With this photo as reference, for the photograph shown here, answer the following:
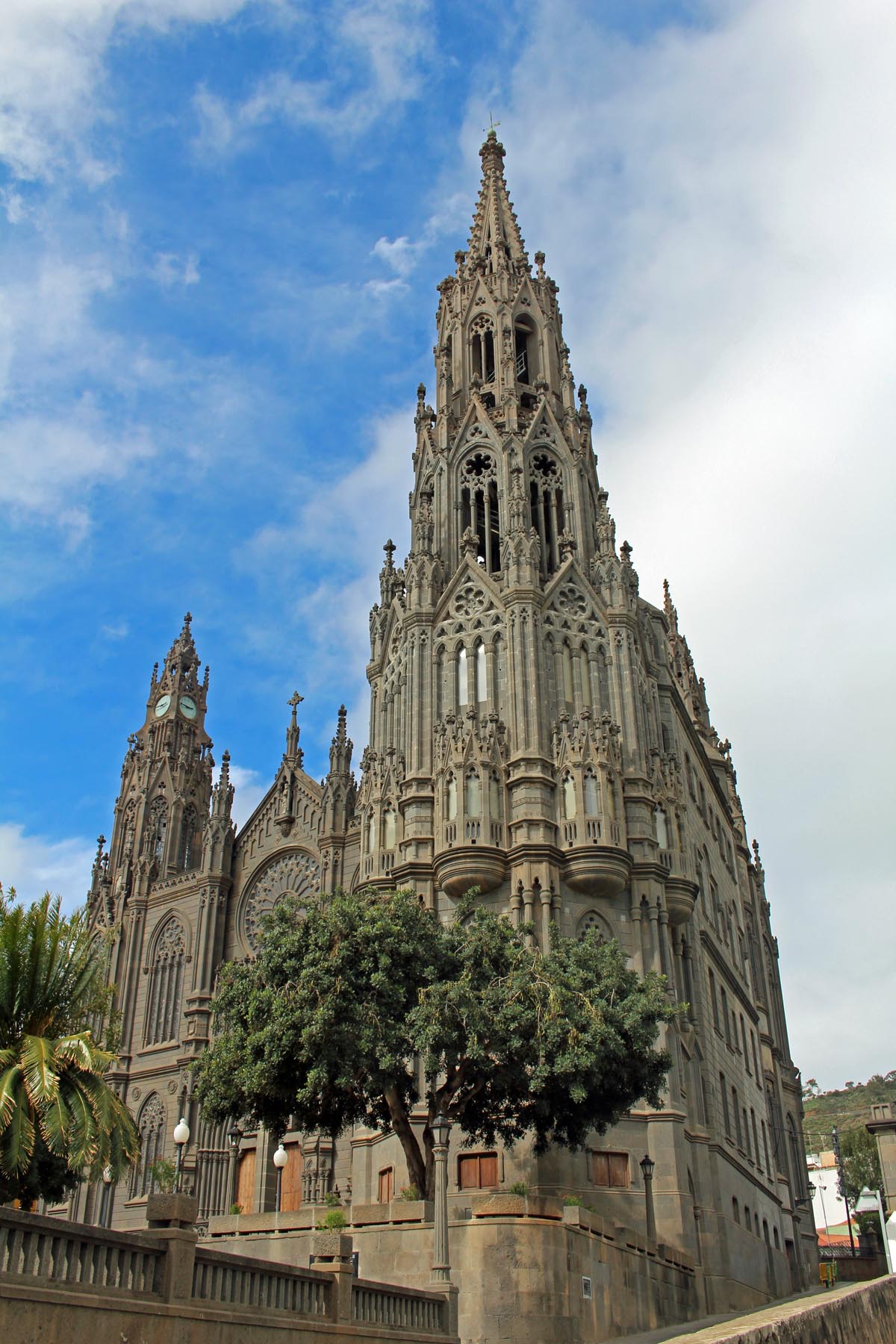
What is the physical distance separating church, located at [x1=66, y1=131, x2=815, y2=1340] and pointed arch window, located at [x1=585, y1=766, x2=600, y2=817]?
0.11m

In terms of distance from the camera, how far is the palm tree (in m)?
22.6

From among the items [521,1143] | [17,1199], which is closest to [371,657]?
[521,1143]

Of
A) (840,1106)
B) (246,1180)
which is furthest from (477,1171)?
(840,1106)

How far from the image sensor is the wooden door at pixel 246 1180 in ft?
151

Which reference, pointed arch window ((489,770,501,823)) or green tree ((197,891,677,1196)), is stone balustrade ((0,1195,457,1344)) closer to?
green tree ((197,891,677,1196))

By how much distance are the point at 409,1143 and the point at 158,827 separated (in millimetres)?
40694

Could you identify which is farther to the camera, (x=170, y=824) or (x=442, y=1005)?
(x=170, y=824)

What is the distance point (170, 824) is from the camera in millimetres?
66562

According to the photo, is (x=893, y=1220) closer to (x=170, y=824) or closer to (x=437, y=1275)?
(x=437, y=1275)

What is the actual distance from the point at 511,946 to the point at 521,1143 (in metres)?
7.66

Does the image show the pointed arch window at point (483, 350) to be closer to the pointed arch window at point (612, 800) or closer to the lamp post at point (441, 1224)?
the pointed arch window at point (612, 800)

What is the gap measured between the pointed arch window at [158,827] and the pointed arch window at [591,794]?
32395mm

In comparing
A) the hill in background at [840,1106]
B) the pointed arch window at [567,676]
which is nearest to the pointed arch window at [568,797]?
the pointed arch window at [567,676]

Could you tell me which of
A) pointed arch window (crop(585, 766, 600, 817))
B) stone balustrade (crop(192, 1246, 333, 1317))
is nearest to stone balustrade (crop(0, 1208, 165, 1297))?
stone balustrade (crop(192, 1246, 333, 1317))
